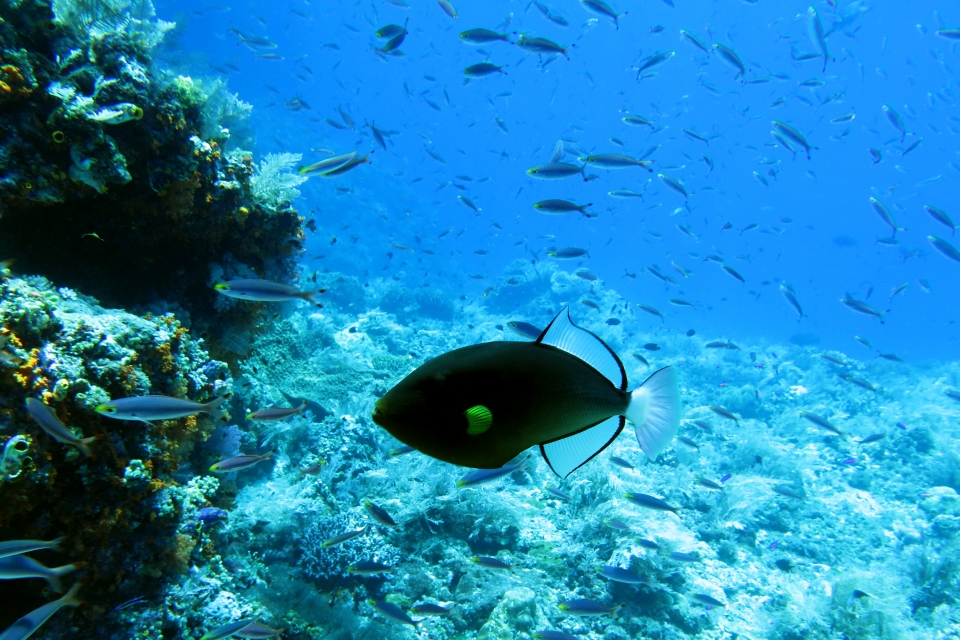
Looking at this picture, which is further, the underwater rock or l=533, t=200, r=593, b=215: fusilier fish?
l=533, t=200, r=593, b=215: fusilier fish

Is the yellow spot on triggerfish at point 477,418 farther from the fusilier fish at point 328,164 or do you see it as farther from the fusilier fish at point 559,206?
the fusilier fish at point 559,206

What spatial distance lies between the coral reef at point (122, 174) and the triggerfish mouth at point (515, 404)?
3847 millimetres

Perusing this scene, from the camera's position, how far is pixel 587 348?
107 cm

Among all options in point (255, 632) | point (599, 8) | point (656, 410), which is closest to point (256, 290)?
point (255, 632)

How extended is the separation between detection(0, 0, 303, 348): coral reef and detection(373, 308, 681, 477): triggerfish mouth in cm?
385

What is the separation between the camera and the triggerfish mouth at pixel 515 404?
89 centimetres

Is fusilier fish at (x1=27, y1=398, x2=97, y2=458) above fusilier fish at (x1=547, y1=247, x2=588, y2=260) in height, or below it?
below

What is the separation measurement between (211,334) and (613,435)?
469cm

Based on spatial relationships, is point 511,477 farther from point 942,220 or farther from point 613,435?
point 942,220

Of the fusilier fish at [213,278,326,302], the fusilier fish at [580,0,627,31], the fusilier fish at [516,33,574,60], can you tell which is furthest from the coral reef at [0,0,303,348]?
the fusilier fish at [580,0,627,31]

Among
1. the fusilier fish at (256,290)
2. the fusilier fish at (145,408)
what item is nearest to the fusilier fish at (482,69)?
the fusilier fish at (256,290)

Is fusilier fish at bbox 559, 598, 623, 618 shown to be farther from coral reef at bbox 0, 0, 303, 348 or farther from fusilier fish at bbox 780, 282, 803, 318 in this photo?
fusilier fish at bbox 780, 282, 803, 318

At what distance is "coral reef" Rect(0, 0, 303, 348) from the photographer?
9.96ft

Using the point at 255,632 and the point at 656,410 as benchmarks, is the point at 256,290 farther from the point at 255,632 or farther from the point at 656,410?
the point at 656,410
